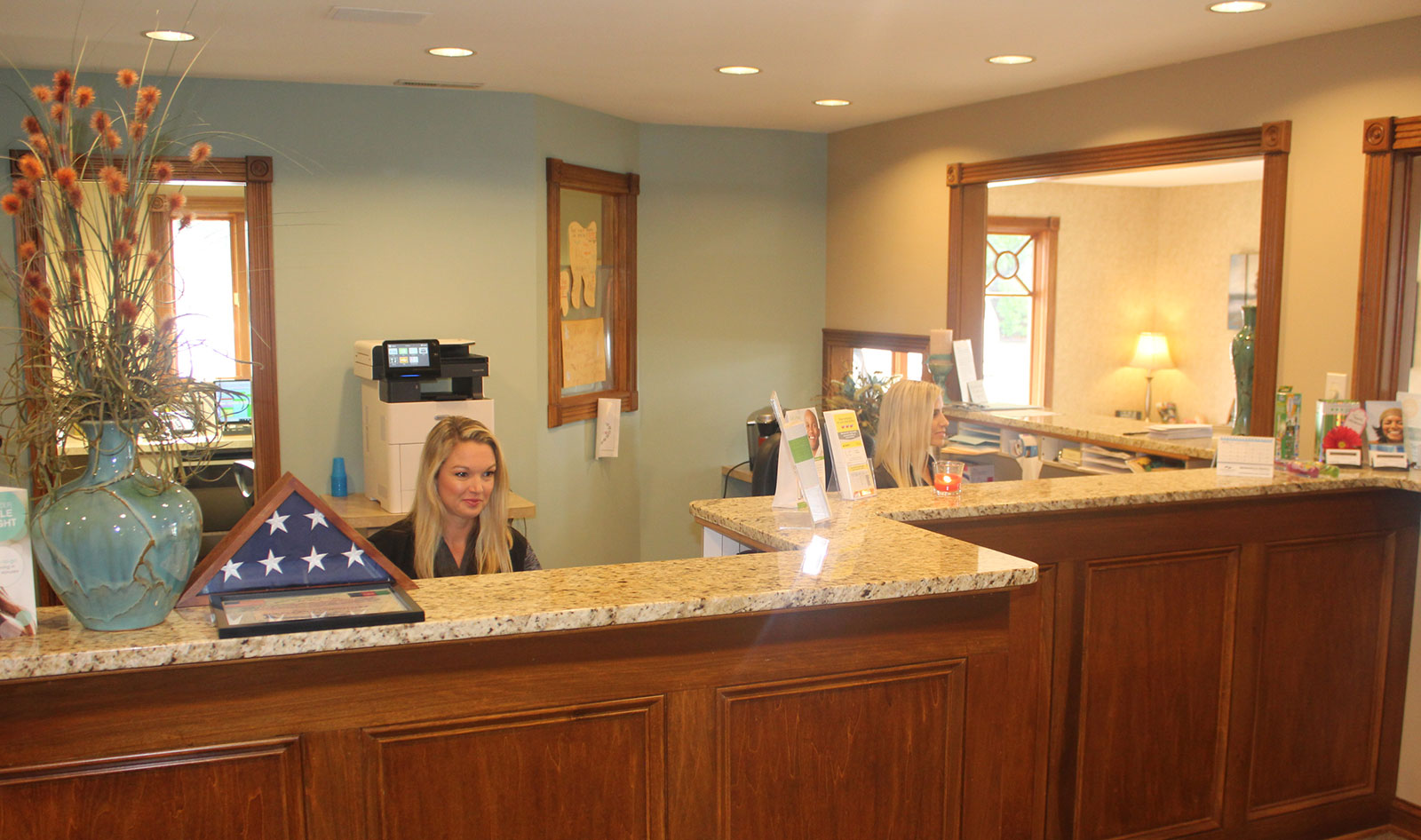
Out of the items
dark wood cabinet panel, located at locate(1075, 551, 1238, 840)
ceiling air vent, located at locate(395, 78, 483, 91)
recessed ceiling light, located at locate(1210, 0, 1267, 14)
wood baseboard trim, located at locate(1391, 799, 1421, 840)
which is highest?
ceiling air vent, located at locate(395, 78, 483, 91)

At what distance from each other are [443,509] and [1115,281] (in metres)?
7.08

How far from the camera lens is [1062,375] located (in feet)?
27.9

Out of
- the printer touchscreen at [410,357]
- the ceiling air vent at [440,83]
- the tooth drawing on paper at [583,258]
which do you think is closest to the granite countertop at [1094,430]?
the tooth drawing on paper at [583,258]

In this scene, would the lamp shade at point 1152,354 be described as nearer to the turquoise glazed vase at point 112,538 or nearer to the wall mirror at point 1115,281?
the wall mirror at point 1115,281

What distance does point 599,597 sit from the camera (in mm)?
1747

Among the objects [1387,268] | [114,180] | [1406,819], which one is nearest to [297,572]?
[114,180]

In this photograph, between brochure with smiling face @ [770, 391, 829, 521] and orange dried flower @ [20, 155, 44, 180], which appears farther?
brochure with smiling face @ [770, 391, 829, 521]

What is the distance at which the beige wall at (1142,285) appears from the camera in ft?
27.5

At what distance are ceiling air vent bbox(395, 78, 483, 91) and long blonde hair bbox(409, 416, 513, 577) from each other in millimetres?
2397

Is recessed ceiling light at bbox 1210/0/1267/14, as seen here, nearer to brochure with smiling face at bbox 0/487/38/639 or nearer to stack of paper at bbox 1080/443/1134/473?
stack of paper at bbox 1080/443/1134/473

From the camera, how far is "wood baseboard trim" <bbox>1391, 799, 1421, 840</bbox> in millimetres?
3223

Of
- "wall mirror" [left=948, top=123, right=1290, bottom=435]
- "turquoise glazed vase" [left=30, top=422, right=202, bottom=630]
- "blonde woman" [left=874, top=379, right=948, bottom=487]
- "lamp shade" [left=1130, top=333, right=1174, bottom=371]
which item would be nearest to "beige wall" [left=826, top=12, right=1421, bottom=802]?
"blonde woman" [left=874, top=379, right=948, bottom=487]

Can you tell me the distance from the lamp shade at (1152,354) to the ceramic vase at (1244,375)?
16.0 feet

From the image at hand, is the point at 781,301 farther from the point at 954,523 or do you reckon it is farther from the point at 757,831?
the point at 757,831
